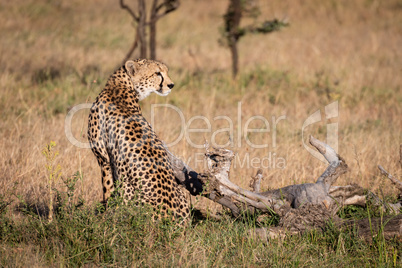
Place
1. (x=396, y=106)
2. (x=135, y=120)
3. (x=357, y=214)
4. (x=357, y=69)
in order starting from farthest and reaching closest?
(x=357, y=69) < (x=396, y=106) < (x=357, y=214) < (x=135, y=120)

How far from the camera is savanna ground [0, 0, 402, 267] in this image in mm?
3199

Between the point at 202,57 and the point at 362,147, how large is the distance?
6157mm

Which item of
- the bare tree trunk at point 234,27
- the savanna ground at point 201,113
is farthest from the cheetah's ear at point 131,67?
the bare tree trunk at point 234,27

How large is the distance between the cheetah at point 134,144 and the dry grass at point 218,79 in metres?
0.42

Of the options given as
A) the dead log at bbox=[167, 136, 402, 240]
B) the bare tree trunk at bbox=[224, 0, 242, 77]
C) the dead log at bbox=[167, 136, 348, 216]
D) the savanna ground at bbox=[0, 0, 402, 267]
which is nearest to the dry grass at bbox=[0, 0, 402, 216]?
the savanna ground at bbox=[0, 0, 402, 267]

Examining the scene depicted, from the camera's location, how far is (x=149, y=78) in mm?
4027

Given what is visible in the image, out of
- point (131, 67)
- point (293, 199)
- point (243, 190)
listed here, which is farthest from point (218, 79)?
point (243, 190)

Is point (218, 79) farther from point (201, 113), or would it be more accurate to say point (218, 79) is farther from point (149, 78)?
point (149, 78)

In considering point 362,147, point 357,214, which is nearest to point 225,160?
point 357,214

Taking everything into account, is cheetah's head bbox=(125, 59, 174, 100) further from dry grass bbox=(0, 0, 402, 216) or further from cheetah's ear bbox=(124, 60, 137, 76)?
dry grass bbox=(0, 0, 402, 216)

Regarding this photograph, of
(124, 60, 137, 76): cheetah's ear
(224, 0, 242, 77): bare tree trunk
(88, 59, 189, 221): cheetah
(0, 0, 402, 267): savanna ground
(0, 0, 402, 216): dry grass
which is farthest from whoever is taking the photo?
(224, 0, 242, 77): bare tree trunk

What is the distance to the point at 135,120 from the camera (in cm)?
364

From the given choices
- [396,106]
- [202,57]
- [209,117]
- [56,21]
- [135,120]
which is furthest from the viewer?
[56,21]

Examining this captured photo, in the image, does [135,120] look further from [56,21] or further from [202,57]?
[56,21]
